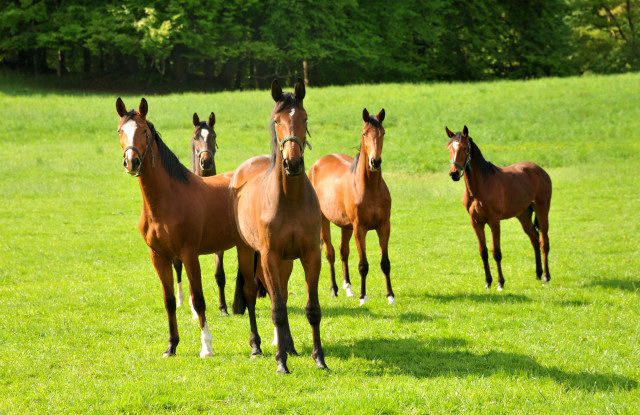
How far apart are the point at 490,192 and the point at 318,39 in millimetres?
41500

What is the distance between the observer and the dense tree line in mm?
45469

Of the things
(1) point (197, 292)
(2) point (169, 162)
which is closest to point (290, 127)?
(2) point (169, 162)

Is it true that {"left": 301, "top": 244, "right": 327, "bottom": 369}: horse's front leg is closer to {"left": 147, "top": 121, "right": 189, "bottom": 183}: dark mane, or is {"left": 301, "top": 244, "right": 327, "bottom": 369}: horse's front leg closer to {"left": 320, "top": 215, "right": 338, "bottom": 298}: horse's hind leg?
{"left": 147, "top": 121, "right": 189, "bottom": 183}: dark mane

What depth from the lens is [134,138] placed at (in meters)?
6.71

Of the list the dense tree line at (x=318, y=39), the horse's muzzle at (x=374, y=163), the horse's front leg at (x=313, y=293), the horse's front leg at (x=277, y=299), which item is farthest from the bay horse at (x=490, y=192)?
the dense tree line at (x=318, y=39)

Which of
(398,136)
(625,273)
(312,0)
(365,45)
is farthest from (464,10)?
(625,273)

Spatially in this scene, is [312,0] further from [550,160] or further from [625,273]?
[625,273]

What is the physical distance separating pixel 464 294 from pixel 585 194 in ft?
42.5

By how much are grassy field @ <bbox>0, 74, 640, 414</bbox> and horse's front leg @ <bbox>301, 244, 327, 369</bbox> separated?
0.73ft

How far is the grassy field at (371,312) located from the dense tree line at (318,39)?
21508mm

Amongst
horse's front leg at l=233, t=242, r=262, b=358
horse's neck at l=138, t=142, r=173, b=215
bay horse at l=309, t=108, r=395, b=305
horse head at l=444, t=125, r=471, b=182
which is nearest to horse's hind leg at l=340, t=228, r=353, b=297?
bay horse at l=309, t=108, r=395, b=305

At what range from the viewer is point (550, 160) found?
2612cm

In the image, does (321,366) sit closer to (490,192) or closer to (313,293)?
(313,293)

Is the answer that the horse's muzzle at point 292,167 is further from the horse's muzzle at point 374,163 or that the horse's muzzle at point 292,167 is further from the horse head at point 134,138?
the horse's muzzle at point 374,163
